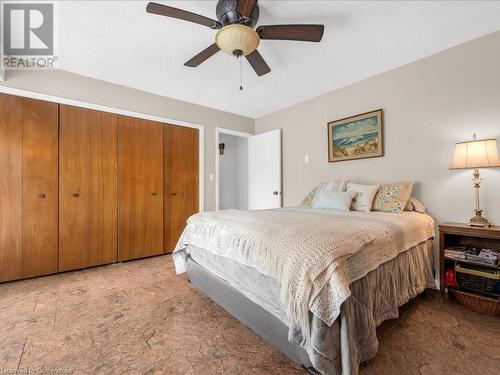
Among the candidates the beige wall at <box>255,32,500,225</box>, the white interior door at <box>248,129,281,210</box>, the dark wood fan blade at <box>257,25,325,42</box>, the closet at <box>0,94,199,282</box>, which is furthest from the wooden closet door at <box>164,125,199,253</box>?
the dark wood fan blade at <box>257,25,325,42</box>

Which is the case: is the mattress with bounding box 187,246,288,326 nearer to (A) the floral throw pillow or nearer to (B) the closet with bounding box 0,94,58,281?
(A) the floral throw pillow

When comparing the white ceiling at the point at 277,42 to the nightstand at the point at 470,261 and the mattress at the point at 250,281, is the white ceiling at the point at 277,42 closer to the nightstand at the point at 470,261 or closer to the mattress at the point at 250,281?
the nightstand at the point at 470,261

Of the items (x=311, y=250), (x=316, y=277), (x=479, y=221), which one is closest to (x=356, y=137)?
(x=479, y=221)

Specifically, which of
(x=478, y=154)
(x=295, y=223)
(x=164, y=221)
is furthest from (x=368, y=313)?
(x=164, y=221)

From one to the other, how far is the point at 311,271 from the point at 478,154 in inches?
76.7

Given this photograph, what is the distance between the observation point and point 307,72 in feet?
9.32

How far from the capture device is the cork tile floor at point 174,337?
52.3 inches

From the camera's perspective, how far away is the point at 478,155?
1.97m

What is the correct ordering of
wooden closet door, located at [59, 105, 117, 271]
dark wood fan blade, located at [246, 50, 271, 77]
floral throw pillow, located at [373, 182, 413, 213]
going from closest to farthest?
dark wood fan blade, located at [246, 50, 271, 77], floral throw pillow, located at [373, 182, 413, 213], wooden closet door, located at [59, 105, 117, 271]

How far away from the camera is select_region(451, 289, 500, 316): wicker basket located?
5.95ft

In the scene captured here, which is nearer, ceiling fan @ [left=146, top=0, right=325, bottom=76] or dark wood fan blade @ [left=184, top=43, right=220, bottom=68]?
ceiling fan @ [left=146, top=0, right=325, bottom=76]

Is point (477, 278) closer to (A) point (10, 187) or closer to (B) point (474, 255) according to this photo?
(B) point (474, 255)

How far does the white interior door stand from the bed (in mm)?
2216

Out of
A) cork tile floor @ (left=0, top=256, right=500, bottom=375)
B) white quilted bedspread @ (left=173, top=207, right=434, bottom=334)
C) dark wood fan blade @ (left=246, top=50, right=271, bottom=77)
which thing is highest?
dark wood fan blade @ (left=246, top=50, right=271, bottom=77)
